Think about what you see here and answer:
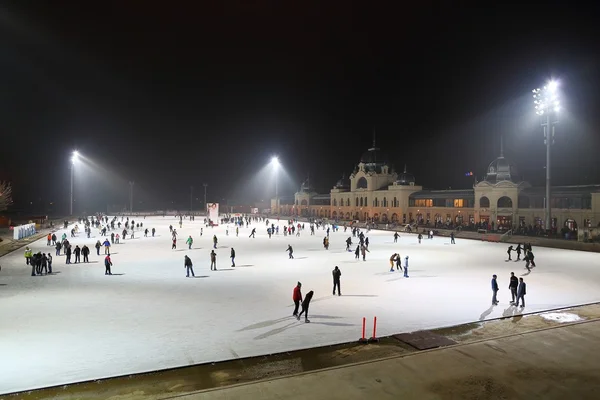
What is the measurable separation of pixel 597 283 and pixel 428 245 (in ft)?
57.6

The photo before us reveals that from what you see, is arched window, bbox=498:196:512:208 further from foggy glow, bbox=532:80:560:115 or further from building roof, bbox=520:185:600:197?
foggy glow, bbox=532:80:560:115

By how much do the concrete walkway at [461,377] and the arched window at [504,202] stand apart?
4425 cm

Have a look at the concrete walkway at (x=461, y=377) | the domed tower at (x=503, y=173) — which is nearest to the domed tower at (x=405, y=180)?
the domed tower at (x=503, y=173)

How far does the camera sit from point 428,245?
36.7m

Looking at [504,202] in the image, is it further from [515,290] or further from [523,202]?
[515,290]

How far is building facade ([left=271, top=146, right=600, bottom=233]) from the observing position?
143 feet

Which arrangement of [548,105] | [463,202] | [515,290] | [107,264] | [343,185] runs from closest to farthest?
[515,290] < [107,264] < [548,105] < [463,202] < [343,185]

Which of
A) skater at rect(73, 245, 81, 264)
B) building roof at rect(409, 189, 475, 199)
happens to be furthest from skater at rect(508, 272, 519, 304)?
building roof at rect(409, 189, 475, 199)

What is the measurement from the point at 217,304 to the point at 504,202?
46092mm

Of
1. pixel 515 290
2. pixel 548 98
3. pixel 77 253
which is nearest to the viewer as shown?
pixel 515 290

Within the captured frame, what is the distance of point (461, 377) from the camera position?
8.92 m

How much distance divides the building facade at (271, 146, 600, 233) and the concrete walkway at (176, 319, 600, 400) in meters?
31.8

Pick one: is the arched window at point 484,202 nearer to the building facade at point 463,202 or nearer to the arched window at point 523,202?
the building facade at point 463,202

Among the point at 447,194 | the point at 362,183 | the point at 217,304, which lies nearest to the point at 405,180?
the point at 447,194
